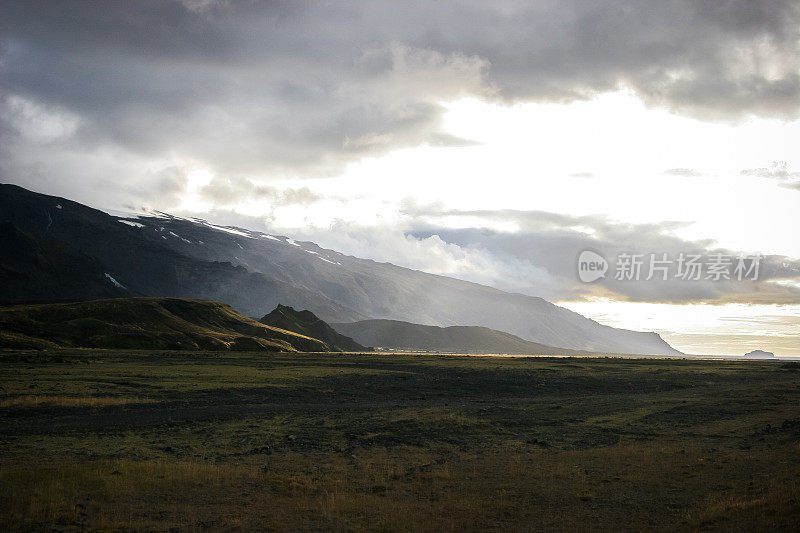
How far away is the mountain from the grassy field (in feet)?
241

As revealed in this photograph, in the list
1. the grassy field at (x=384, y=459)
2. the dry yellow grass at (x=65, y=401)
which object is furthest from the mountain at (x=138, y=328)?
the grassy field at (x=384, y=459)

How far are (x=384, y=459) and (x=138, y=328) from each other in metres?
127

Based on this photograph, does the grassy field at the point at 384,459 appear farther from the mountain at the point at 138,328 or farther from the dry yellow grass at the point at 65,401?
the mountain at the point at 138,328

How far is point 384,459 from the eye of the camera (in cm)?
3033

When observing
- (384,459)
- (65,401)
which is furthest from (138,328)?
(384,459)

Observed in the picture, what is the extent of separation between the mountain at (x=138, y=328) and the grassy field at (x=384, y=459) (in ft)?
241

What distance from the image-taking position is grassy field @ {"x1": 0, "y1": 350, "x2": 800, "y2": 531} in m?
19.6

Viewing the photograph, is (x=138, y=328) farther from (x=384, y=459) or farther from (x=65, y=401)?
(x=384, y=459)

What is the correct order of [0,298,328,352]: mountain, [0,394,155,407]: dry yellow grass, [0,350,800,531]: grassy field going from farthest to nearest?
[0,298,328,352]: mountain
[0,394,155,407]: dry yellow grass
[0,350,800,531]: grassy field

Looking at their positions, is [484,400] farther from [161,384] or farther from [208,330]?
[208,330]

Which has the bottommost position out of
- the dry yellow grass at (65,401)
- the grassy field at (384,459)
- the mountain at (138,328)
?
the mountain at (138,328)

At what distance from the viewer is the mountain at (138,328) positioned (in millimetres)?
122312

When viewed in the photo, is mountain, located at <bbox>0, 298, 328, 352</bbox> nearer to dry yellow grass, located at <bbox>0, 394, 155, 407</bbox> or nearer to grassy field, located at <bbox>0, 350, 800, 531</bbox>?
dry yellow grass, located at <bbox>0, 394, 155, 407</bbox>

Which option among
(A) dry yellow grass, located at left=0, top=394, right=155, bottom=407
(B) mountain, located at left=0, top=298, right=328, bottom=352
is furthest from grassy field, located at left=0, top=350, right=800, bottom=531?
(B) mountain, located at left=0, top=298, right=328, bottom=352
